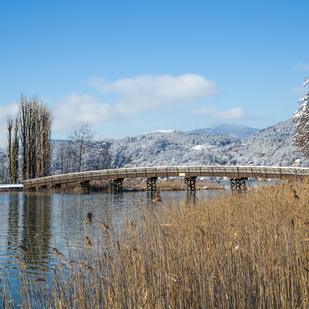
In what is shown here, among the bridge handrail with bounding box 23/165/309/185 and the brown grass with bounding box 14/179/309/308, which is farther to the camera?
the bridge handrail with bounding box 23/165/309/185

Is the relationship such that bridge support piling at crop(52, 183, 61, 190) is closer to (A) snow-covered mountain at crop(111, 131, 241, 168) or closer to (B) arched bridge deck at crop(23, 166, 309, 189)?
(B) arched bridge deck at crop(23, 166, 309, 189)

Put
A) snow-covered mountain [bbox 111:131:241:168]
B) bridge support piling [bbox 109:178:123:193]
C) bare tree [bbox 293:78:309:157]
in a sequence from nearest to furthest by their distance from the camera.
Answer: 1. bare tree [bbox 293:78:309:157]
2. bridge support piling [bbox 109:178:123:193]
3. snow-covered mountain [bbox 111:131:241:168]

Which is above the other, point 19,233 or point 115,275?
point 115,275

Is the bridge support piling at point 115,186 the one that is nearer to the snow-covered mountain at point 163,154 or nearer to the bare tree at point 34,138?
the bare tree at point 34,138

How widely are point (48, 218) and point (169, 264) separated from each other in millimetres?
13786

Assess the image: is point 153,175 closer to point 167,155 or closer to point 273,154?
point 273,154

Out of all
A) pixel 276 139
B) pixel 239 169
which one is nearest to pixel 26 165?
pixel 239 169

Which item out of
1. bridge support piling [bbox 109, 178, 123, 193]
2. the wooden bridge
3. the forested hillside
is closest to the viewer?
the wooden bridge

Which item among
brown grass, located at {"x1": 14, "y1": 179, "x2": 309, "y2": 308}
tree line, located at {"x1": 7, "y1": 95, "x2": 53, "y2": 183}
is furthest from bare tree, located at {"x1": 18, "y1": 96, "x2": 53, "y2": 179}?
brown grass, located at {"x1": 14, "y1": 179, "x2": 309, "y2": 308}

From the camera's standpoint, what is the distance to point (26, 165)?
151ft

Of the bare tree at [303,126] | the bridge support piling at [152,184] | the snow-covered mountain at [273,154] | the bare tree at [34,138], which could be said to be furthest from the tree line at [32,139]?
the snow-covered mountain at [273,154]

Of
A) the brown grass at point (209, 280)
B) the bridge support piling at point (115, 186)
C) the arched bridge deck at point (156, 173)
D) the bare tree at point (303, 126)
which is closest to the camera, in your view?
the brown grass at point (209, 280)

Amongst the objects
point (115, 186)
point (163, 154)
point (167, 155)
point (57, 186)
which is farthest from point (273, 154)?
point (57, 186)

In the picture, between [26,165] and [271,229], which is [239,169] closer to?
[26,165]
